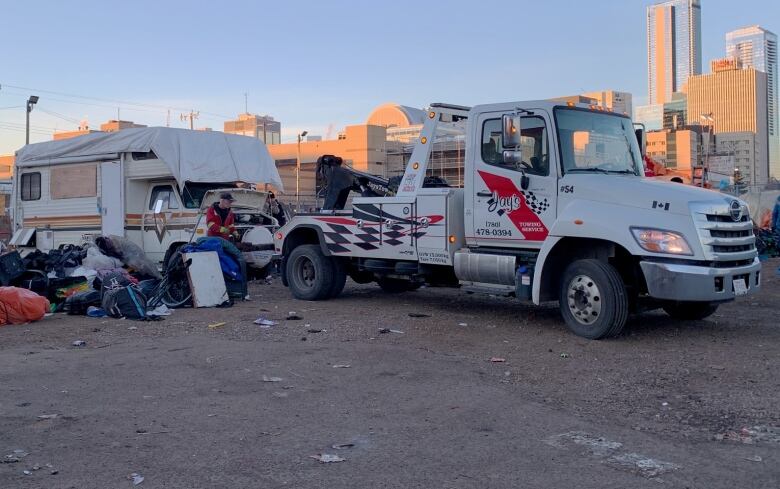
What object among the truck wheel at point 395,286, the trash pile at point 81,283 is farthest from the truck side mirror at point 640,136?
the trash pile at point 81,283

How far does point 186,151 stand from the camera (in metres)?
15.8

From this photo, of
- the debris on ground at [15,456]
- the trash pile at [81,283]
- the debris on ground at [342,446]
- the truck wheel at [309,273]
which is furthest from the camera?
the truck wheel at [309,273]

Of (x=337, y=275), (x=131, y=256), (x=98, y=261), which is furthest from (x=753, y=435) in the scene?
(x=131, y=256)

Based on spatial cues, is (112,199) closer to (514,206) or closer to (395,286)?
(395,286)

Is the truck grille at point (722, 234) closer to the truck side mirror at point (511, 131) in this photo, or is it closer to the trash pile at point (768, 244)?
the truck side mirror at point (511, 131)

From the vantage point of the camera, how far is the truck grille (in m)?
8.17

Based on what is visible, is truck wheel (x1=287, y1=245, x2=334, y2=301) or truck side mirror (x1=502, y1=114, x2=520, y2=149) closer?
truck side mirror (x1=502, y1=114, x2=520, y2=149)

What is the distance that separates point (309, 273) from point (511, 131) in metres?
5.11

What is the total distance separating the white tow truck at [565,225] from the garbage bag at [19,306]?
187 inches

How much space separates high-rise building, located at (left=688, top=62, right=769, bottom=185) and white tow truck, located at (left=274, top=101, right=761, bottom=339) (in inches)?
5309

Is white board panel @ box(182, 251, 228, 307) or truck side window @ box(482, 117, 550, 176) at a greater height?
truck side window @ box(482, 117, 550, 176)

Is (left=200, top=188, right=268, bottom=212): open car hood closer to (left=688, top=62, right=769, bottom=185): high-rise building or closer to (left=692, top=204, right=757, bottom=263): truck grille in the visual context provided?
(left=692, top=204, right=757, bottom=263): truck grille

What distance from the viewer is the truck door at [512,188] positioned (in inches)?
369

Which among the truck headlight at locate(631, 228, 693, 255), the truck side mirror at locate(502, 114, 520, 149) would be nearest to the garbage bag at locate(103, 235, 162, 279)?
the truck side mirror at locate(502, 114, 520, 149)
